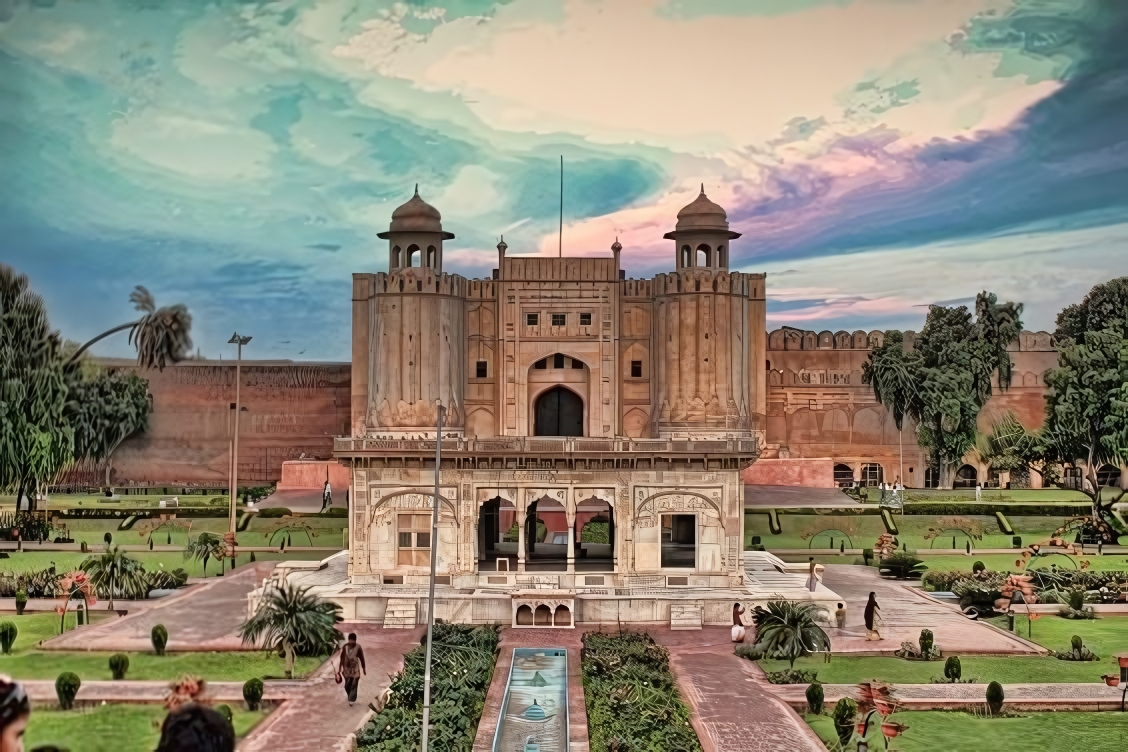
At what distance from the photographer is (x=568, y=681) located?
18.5 meters

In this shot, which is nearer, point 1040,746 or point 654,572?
point 1040,746

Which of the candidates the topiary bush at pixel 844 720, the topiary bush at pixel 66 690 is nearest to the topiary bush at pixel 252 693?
the topiary bush at pixel 66 690

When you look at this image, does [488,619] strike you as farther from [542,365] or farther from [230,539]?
[542,365]

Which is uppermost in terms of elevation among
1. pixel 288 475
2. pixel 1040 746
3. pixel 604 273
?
pixel 604 273

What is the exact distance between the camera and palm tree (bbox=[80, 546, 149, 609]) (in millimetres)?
24953

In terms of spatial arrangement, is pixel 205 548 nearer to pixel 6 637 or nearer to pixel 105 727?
pixel 6 637

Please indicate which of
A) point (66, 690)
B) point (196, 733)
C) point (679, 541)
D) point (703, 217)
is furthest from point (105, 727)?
point (703, 217)

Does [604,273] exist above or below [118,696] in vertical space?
above

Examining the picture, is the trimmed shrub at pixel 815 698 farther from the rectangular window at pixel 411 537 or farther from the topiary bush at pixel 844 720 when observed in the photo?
the rectangular window at pixel 411 537

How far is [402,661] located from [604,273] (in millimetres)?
22970

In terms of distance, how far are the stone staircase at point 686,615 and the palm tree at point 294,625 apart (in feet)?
22.3

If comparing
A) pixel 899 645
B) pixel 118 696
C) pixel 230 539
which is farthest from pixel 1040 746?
pixel 230 539

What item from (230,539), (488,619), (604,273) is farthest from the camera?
(604,273)

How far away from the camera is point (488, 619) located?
77.6 feet
